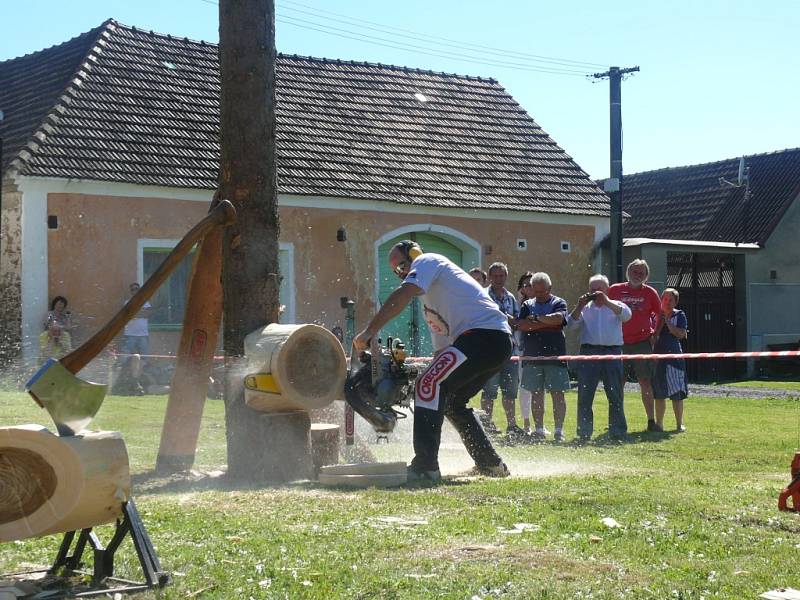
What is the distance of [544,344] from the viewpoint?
1270 cm

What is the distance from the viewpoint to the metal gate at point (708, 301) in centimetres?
2712

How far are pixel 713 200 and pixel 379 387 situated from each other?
28.3 metres

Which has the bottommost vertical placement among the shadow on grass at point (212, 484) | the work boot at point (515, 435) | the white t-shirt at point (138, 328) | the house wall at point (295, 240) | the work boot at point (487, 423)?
the work boot at point (515, 435)

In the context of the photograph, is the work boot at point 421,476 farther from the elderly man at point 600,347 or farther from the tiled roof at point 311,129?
the tiled roof at point 311,129

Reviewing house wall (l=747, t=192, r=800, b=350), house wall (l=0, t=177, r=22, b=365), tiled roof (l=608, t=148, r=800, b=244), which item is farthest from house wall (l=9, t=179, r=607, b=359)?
tiled roof (l=608, t=148, r=800, b=244)

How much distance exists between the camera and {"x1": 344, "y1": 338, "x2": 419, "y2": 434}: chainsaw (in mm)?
8305

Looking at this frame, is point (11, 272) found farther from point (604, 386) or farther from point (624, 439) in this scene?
point (624, 439)

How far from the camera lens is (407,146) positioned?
24094 millimetres

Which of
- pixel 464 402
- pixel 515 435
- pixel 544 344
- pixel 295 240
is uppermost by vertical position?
pixel 295 240

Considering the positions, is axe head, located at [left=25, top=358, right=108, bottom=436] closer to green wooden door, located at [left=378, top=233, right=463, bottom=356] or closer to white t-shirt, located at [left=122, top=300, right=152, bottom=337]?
white t-shirt, located at [left=122, top=300, right=152, bottom=337]

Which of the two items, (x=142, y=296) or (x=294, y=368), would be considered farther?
(x=294, y=368)

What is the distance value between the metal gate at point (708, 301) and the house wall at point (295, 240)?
284cm

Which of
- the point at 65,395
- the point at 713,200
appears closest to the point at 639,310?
the point at 65,395

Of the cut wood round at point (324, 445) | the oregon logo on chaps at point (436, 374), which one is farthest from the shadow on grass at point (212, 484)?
the oregon logo on chaps at point (436, 374)
